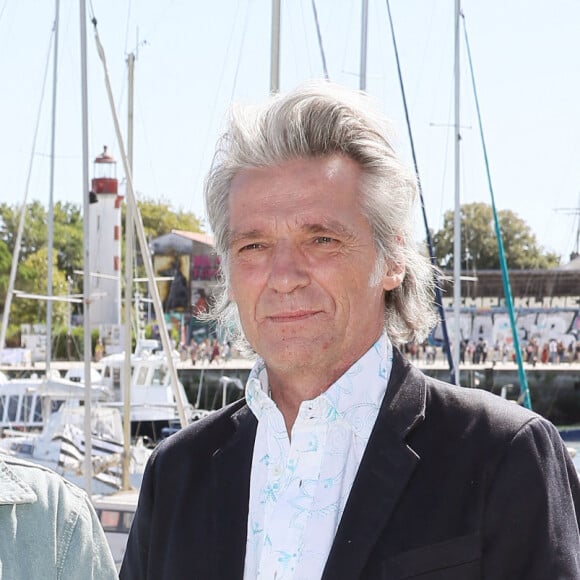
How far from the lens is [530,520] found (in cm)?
226

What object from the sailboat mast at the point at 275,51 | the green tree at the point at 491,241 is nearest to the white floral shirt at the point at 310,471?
the sailboat mast at the point at 275,51

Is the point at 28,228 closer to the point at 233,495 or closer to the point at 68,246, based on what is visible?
the point at 68,246

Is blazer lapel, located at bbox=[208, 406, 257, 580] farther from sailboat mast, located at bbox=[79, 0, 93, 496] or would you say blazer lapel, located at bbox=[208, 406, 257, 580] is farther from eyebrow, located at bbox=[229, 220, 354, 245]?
sailboat mast, located at bbox=[79, 0, 93, 496]

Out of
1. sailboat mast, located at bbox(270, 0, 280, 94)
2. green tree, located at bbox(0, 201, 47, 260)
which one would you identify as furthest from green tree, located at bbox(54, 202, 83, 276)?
sailboat mast, located at bbox(270, 0, 280, 94)

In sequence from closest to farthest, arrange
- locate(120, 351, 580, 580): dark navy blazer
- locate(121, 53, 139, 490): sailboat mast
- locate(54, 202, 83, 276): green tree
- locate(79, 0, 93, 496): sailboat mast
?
1. locate(120, 351, 580, 580): dark navy blazer
2. locate(79, 0, 93, 496): sailboat mast
3. locate(121, 53, 139, 490): sailboat mast
4. locate(54, 202, 83, 276): green tree

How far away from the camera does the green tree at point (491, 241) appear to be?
66.5 m

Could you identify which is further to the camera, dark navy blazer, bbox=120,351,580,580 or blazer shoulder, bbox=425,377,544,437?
blazer shoulder, bbox=425,377,544,437

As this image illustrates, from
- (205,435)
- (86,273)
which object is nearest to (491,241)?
(86,273)

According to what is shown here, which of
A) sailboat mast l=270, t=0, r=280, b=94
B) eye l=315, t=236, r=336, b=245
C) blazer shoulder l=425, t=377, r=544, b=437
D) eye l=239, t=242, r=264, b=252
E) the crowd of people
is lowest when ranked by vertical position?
the crowd of people

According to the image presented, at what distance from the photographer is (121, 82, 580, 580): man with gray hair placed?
2.30m

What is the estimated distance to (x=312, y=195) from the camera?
8.33ft

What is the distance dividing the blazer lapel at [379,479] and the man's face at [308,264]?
17 centimetres

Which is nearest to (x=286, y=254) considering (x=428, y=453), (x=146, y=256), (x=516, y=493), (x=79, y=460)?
(x=428, y=453)

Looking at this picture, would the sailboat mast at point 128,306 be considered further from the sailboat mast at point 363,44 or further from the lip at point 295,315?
the lip at point 295,315
